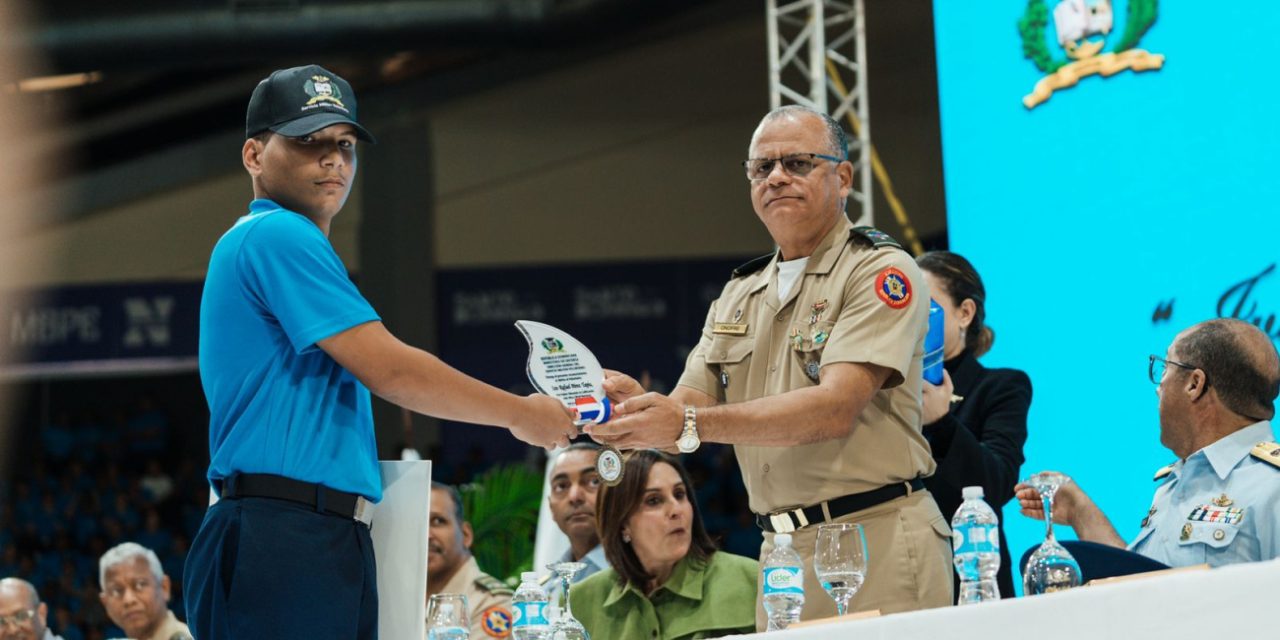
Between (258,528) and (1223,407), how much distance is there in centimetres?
180

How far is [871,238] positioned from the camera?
287 centimetres

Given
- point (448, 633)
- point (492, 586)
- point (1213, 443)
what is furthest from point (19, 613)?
point (1213, 443)

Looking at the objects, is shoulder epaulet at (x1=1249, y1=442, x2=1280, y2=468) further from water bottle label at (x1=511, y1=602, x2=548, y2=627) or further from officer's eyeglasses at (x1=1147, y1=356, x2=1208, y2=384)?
water bottle label at (x1=511, y1=602, x2=548, y2=627)

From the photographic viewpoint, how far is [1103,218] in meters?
5.23

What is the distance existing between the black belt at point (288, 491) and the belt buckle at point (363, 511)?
23 mm

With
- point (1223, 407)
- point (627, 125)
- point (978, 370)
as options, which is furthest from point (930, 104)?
point (1223, 407)

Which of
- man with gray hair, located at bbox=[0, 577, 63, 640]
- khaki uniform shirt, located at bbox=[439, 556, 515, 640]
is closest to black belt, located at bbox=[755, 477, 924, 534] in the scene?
khaki uniform shirt, located at bbox=[439, 556, 515, 640]

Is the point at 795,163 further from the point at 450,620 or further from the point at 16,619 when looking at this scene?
the point at 16,619

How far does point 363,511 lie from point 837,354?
0.90m

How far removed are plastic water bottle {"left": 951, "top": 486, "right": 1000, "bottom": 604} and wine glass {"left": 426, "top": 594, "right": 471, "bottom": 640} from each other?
95cm

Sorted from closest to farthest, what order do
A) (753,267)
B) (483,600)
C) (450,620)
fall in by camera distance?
1. (450,620)
2. (753,267)
3. (483,600)

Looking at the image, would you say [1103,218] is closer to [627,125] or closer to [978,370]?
[978,370]

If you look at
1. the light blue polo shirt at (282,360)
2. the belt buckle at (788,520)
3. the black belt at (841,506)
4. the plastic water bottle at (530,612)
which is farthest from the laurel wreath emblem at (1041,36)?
the light blue polo shirt at (282,360)

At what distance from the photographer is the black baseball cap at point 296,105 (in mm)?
2393
